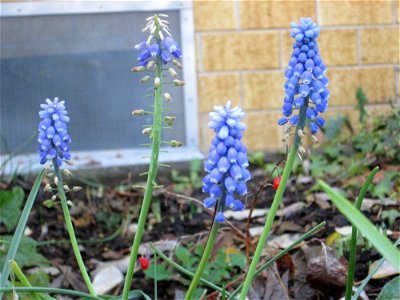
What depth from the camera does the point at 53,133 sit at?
1715mm

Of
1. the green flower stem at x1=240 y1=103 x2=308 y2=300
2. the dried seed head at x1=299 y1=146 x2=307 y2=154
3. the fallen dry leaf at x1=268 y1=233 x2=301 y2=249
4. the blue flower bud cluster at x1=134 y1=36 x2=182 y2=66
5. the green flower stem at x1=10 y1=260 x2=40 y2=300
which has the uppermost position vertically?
the blue flower bud cluster at x1=134 y1=36 x2=182 y2=66

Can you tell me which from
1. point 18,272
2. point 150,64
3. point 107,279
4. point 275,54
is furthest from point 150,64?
point 275,54

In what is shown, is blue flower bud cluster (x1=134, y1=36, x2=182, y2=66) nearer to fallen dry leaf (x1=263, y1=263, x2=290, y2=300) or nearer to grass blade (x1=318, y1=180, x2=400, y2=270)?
grass blade (x1=318, y1=180, x2=400, y2=270)

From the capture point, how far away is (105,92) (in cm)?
454

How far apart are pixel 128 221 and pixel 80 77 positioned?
4.20ft

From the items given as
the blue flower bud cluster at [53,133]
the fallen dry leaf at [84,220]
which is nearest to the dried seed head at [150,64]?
the blue flower bud cluster at [53,133]

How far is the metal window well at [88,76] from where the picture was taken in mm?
4395

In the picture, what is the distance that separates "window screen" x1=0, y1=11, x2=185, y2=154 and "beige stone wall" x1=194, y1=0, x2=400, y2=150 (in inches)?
8.6

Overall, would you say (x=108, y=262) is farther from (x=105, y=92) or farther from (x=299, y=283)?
(x=105, y=92)

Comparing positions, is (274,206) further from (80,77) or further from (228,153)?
(80,77)

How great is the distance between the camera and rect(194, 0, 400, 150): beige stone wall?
14.9 ft

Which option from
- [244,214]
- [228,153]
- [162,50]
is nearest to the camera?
[228,153]

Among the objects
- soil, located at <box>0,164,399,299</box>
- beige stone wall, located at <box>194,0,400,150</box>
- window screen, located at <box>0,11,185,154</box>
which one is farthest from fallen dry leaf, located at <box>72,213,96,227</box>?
beige stone wall, located at <box>194,0,400,150</box>

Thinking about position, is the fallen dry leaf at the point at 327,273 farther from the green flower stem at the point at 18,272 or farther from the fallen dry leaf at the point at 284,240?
the green flower stem at the point at 18,272
